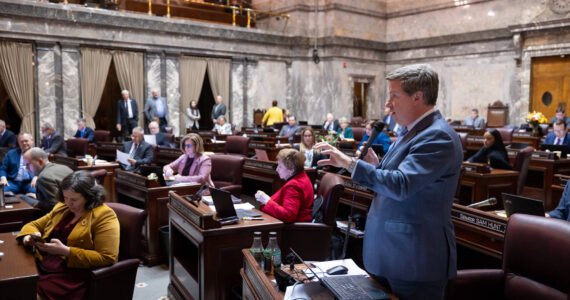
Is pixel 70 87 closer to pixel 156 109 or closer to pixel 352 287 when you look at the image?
pixel 156 109

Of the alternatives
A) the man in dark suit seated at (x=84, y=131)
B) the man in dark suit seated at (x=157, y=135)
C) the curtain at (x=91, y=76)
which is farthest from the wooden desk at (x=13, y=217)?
the curtain at (x=91, y=76)

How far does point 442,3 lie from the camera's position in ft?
51.7

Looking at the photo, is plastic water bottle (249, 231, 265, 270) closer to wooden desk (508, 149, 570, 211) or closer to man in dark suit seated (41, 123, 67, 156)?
wooden desk (508, 149, 570, 211)

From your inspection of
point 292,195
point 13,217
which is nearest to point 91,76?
point 13,217

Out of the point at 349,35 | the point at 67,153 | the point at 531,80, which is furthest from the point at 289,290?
the point at 349,35

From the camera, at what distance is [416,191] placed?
175cm

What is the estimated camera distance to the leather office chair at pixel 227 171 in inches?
228

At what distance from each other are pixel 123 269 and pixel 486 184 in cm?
433

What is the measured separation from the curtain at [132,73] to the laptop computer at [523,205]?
11.3 meters

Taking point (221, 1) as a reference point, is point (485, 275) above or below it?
below

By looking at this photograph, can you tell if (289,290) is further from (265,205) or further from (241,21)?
(241,21)

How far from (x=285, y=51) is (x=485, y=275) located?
14.2 metres

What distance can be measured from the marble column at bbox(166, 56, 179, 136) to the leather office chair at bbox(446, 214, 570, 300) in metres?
12.1

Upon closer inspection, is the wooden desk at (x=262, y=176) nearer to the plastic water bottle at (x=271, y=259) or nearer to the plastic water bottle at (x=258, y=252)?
the plastic water bottle at (x=258, y=252)
